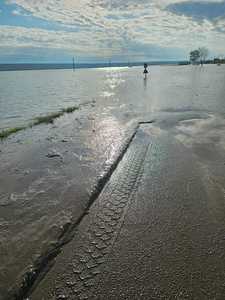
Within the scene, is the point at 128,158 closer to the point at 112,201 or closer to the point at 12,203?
the point at 112,201

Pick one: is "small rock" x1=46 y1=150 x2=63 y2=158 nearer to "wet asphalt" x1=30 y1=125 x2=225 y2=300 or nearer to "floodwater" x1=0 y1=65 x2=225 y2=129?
"wet asphalt" x1=30 y1=125 x2=225 y2=300

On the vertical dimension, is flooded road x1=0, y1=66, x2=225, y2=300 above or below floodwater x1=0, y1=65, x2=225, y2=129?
below

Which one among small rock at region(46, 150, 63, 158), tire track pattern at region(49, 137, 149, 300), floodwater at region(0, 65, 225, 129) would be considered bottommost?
tire track pattern at region(49, 137, 149, 300)

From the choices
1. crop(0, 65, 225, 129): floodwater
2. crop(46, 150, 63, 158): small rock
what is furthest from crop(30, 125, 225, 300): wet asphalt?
crop(0, 65, 225, 129): floodwater

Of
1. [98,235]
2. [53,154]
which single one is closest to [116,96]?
[53,154]

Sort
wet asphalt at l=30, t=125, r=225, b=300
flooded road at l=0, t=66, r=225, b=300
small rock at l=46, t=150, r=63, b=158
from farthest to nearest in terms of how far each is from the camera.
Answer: small rock at l=46, t=150, r=63, b=158
flooded road at l=0, t=66, r=225, b=300
wet asphalt at l=30, t=125, r=225, b=300

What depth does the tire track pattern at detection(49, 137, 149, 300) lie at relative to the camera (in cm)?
393

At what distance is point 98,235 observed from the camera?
509cm

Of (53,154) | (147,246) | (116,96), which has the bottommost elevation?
(147,246)

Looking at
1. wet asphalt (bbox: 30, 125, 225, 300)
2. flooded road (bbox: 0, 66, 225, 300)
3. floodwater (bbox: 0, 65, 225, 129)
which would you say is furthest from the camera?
floodwater (bbox: 0, 65, 225, 129)

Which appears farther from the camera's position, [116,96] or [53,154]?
[116,96]

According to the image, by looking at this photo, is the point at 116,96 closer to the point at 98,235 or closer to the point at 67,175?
the point at 67,175

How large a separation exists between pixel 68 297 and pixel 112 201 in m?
2.86

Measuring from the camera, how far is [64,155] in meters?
10.3
